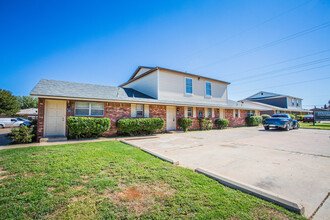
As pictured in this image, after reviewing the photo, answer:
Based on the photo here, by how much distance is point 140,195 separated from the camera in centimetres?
263

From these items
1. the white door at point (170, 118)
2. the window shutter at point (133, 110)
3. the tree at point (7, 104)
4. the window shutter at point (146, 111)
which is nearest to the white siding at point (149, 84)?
the white door at point (170, 118)

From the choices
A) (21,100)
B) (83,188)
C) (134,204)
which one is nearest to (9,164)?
(83,188)

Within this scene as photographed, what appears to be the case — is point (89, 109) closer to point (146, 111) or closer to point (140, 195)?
point (146, 111)

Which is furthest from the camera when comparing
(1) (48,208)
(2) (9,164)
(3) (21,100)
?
(3) (21,100)

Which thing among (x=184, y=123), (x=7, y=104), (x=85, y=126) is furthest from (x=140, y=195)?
(x=7, y=104)

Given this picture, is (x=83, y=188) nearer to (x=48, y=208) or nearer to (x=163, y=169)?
(x=48, y=208)

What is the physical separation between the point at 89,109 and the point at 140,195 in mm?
9192

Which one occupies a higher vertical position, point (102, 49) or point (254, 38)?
point (254, 38)

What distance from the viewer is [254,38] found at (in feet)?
50.2

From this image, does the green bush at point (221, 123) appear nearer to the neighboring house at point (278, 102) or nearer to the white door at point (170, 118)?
the white door at point (170, 118)

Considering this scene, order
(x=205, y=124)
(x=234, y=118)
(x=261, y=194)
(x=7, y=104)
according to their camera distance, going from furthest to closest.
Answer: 1. (x=7, y=104)
2. (x=234, y=118)
3. (x=205, y=124)
4. (x=261, y=194)

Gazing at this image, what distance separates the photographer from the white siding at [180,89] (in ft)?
47.7

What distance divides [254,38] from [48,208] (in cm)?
1956

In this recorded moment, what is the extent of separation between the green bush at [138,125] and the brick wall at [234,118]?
A: 11.5m
